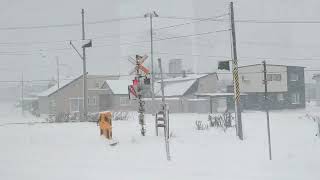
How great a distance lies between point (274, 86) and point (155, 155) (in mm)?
45677

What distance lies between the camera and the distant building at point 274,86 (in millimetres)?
57156

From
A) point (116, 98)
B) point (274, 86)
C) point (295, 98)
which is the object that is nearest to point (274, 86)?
point (274, 86)

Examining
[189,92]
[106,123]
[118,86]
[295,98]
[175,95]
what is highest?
[118,86]

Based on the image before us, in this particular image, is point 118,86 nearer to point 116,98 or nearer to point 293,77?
point 116,98

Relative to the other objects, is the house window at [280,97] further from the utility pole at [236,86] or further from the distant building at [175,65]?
the utility pole at [236,86]

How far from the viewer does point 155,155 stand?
13773 mm

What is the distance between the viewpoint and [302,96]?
59.9 m

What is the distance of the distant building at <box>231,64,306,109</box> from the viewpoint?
57156 millimetres

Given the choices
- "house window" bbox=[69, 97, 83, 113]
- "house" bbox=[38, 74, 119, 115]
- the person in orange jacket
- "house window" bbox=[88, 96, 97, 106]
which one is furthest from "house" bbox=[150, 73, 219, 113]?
the person in orange jacket

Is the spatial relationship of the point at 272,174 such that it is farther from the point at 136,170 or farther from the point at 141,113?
the point at 141,113

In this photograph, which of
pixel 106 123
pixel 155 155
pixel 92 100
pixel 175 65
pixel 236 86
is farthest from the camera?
pixel 175 65

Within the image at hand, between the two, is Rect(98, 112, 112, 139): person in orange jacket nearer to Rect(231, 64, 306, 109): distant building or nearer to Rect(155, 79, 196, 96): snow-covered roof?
Rect(155, 79, 196, 96): snow-covered roof

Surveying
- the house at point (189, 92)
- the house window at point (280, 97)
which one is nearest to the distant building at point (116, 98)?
the house at point (189, 92)

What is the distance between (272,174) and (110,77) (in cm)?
6086
